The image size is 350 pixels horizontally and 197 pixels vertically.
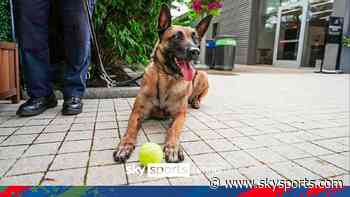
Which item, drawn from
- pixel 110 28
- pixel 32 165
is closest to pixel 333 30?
pixel 110 28

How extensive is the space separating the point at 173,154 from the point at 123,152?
28cm

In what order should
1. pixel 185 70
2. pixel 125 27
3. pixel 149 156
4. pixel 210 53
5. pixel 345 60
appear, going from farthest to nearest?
1. pixel 210 53
2. pixel 345 60
3. pixel 125 27
4. pixel 185 70
5. pixel 149 156

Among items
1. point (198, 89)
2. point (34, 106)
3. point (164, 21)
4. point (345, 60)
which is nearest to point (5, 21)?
point (34, 106)

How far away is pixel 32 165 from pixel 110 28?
279 cm

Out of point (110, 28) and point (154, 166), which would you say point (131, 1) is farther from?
point (154, 166)

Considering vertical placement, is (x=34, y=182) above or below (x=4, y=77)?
below

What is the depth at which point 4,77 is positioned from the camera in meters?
2.36

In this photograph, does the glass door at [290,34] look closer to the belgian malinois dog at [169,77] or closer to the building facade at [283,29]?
the building facade at [283,29]

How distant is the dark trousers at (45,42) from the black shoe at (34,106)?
0.18 ft

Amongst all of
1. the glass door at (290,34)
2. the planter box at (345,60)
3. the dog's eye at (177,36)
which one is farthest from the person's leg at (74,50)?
the glass door at (290,34)

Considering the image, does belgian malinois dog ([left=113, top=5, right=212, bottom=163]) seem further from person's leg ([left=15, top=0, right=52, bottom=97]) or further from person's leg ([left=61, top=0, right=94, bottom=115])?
person's leg ([left=15, top=0, right=52, bottom=97])

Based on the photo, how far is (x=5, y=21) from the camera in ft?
8.87

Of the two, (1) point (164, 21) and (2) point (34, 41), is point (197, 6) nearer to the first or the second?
(1) point (164, 21)

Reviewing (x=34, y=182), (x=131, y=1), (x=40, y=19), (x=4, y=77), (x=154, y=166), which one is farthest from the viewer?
(x=131, y=1)
